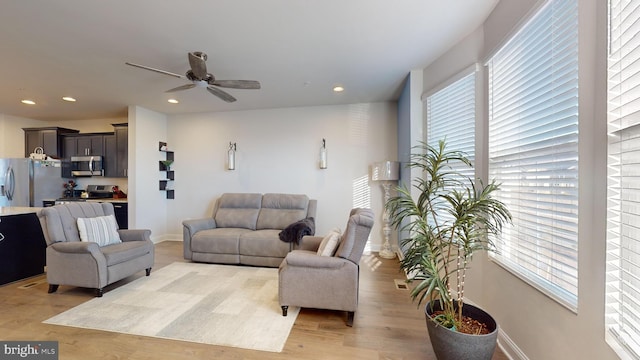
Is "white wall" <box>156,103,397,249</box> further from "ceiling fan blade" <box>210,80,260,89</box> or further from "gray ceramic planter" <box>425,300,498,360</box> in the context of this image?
"gray ceramic planter" <box>425,300,498,360</box>

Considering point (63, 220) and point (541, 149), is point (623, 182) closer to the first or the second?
point (541, 149)

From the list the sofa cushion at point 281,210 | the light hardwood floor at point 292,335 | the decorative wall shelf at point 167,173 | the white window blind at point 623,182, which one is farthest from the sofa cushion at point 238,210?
the white window blind at point 623,182

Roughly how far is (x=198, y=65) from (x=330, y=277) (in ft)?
7.88

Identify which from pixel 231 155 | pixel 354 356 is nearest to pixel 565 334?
pixel 354 356

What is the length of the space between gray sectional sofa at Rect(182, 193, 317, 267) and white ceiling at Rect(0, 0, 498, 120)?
6.24 ft

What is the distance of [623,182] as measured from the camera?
1081 mm

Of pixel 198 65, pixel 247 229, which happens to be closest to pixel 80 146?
pixel 247 229

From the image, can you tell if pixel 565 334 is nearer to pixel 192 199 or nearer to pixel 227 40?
pixel 227 40

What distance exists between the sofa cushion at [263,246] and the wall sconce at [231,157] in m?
1.73

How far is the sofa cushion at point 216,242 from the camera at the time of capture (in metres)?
3.65

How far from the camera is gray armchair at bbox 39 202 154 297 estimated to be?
8.46 ft

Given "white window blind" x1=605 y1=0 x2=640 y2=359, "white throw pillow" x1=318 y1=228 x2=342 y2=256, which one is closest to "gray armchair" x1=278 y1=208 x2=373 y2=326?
"white throw pillow" x1=318 y1=228 x2=342 y2=256

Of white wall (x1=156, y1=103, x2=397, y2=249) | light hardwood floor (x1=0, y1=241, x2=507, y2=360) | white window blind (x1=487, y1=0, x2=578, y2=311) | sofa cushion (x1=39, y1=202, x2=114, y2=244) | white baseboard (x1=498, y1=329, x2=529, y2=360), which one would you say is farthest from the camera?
white wall (x1=156, y1=103, x2=397, y2=249)

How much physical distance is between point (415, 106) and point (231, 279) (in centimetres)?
333
